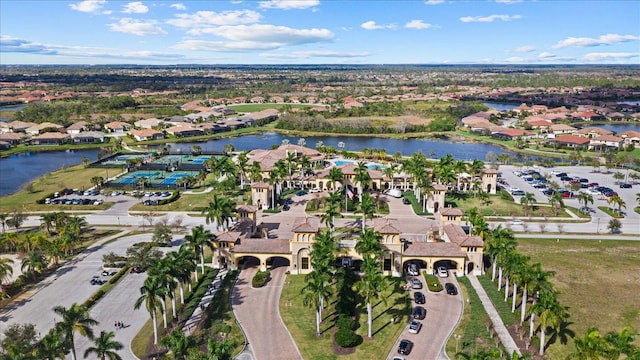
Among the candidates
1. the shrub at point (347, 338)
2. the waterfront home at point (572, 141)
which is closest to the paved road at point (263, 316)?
the shrub at point (347, 338)

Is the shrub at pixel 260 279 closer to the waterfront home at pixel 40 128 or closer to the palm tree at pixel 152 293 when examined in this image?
the palm tree at pixel 152 293

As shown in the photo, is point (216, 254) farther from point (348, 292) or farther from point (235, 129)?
point (235, 129)

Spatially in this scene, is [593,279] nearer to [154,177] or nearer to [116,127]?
[154,177]

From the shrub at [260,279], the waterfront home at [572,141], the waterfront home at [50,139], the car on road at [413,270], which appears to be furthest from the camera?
the waterfront home at [50,139]

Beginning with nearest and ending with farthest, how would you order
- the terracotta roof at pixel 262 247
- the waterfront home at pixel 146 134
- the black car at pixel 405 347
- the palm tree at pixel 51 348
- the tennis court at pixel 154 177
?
the palm tree at pixel 51 348, the black car at pixel 405 347, the terracotta roof at pixel 262 247, the tennis court at pixel 154 177, the waterfront home at pixel 146 134

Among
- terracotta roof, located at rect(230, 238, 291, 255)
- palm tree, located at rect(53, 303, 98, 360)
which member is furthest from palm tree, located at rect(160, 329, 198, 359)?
terracotta roof, located at rect(230, 238, 291, 255)

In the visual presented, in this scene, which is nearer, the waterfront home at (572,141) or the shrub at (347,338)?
the shrub at (347,338)

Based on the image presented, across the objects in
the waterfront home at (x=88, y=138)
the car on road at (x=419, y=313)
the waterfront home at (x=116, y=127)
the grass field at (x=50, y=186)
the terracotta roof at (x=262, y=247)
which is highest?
the waterfront home at (x=116, y=127)

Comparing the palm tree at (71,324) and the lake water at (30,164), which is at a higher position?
the palm tree at (71,324)
